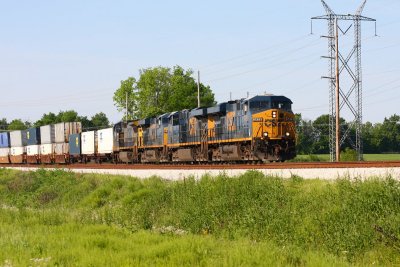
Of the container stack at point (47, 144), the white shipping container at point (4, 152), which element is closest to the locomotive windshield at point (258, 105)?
the container stack at point (47, 144)

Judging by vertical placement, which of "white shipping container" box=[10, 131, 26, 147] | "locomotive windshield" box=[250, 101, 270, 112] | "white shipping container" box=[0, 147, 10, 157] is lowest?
"white shipping container" box=[0, 147, 10, 157]

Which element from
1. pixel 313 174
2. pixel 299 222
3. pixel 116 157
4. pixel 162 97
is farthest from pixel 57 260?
pixel 162 97

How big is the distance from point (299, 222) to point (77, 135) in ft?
131

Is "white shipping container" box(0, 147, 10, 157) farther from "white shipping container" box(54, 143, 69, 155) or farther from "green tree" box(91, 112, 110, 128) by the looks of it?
"green tree" box(91, 112, 110, 128)

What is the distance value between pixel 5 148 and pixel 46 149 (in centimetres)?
1357

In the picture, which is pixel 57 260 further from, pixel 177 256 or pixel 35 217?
pixel 35 217

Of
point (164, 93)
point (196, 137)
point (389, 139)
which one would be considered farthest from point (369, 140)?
point (196, 137)

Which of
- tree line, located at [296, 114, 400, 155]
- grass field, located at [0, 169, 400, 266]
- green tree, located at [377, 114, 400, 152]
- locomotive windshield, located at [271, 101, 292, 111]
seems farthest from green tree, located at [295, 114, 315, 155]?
grass field, located at [0, 169, 400, 266]

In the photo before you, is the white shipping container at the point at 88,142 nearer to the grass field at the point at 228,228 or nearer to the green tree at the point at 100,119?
the grass field at the point at 228,228

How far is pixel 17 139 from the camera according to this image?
6475 centimetres

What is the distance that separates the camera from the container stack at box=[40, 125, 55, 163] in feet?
186

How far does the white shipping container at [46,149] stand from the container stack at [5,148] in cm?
1111

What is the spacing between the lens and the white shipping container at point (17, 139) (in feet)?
209

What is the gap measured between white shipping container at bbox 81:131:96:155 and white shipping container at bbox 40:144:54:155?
686cm
